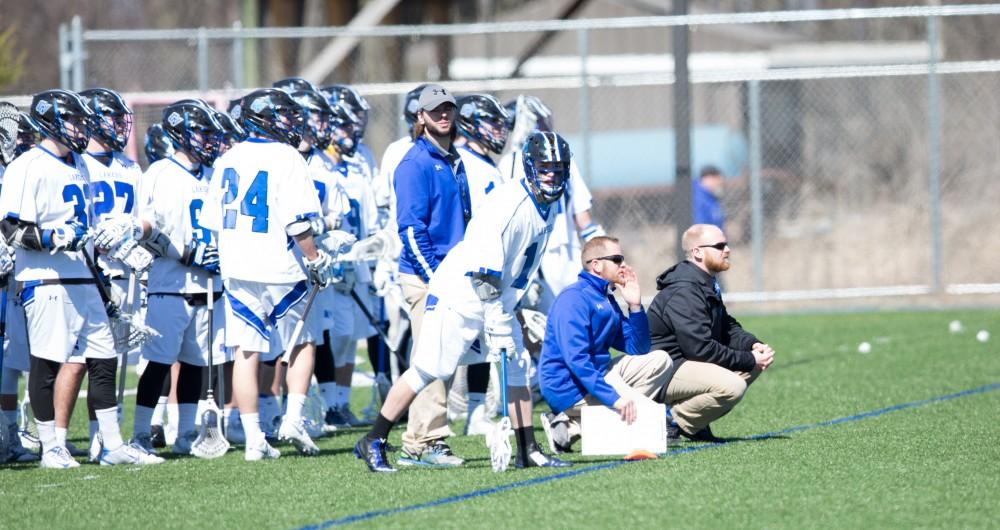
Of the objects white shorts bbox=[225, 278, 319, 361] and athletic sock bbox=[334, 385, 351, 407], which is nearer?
white shorts bbox=[225, 278, 319, 361]

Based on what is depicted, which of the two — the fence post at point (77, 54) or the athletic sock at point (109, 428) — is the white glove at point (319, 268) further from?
the fence post at point (77, 54)

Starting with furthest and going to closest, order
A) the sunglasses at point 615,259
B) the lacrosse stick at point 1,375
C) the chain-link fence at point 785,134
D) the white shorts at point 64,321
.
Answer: the chain-link fence at point 785,134, the lacrosse stick at point 1,375, the white shorts at point 64,321, the sunglasses at point 615,259

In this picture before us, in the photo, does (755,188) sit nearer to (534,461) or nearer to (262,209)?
(262,209)

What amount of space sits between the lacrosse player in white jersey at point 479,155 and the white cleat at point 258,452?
147 centimetres

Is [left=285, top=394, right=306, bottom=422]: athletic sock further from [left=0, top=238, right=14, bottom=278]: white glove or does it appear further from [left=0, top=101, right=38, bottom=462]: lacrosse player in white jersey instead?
[left=0, top=238, right=14, bottom=278]: white glove

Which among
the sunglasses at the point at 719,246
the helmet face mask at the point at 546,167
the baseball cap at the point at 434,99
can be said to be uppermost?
the baseball cap at the point at 434,99

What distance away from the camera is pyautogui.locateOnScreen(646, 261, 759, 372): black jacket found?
838cm

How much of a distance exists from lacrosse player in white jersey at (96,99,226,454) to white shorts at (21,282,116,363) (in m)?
0.60

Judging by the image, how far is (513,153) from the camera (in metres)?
10.3

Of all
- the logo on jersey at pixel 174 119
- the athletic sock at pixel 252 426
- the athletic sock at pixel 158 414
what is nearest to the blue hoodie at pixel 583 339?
the athletic sock at pixel 252 426

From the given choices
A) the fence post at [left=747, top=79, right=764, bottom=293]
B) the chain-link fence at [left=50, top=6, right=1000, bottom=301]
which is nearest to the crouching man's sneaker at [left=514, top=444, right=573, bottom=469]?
the chain-link fence at [left=50, top=6, right=1000, bottom=301]

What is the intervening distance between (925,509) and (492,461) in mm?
2248

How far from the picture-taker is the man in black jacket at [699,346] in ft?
27.2

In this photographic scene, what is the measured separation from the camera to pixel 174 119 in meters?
8.82
